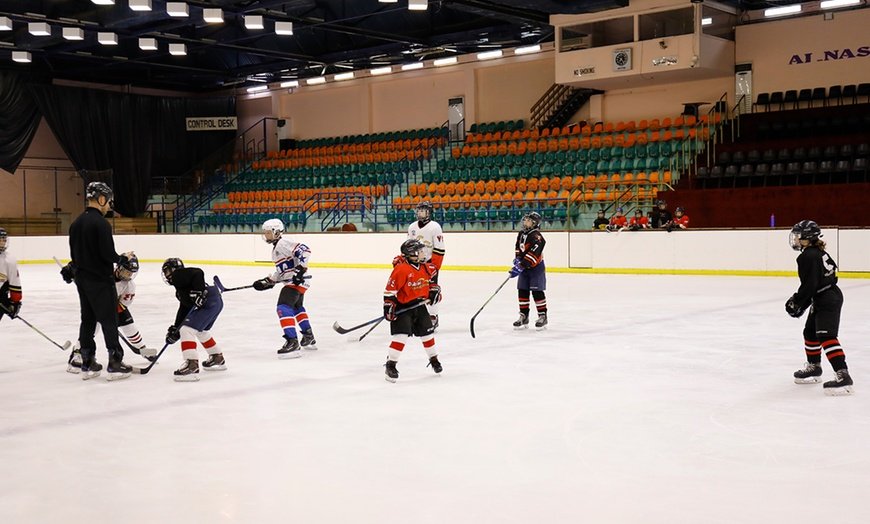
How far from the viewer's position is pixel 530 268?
9461 mm

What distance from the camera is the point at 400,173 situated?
27969 mm

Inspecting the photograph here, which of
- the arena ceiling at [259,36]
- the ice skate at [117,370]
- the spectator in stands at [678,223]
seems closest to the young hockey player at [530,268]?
the ice skate at [117,370]

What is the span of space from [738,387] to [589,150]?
18756 mm

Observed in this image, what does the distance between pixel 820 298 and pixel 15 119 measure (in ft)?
95.8

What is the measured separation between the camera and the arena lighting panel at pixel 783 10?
76.2ft

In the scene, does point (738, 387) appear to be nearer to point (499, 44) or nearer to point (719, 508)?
point (719, 508)

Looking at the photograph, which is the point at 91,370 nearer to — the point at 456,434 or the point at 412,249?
the point at 412,249

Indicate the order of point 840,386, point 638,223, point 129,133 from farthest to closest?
1. point 129,133
2. point 638,223
3. point 840,386

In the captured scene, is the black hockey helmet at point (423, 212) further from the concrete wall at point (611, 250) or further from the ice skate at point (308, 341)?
the concrete wall at point (611, 250)

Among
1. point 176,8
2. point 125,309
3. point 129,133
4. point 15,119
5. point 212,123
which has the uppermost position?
point 176,8

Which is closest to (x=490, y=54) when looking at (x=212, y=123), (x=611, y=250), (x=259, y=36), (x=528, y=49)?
(x=528, y=49)

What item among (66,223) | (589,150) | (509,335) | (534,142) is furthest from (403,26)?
(509,335)

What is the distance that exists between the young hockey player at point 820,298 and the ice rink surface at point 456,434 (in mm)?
171

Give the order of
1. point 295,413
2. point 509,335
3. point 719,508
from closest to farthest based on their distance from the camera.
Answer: point 719,508 < point 295,413 < point 509,335
